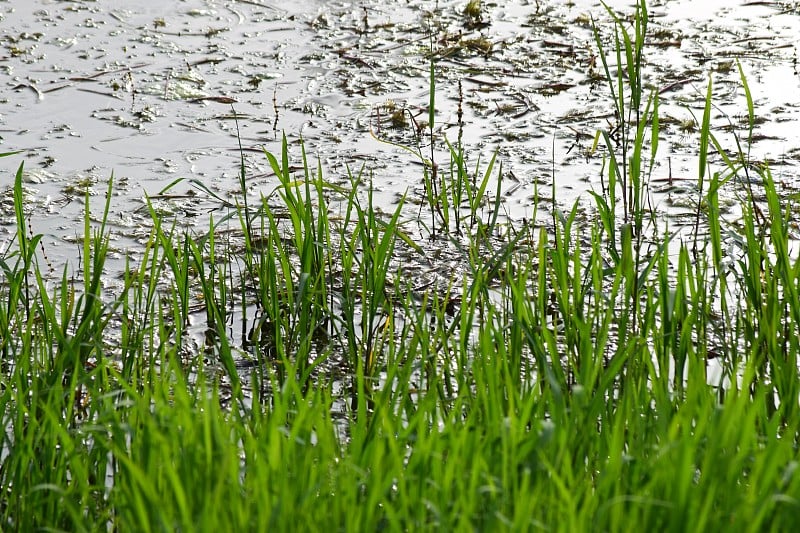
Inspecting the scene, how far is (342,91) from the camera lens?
405cm

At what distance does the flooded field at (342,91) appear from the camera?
3320mm

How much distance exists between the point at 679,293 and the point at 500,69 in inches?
95.4

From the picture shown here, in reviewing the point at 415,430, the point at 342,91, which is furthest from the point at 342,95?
the point at 415,430

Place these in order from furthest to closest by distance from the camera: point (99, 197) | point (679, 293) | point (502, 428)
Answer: point (99, 197) → point (679, 293) → point (502, 428)

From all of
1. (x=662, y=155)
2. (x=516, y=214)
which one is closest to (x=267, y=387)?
(x=516, y=214)

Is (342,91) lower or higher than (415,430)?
higher

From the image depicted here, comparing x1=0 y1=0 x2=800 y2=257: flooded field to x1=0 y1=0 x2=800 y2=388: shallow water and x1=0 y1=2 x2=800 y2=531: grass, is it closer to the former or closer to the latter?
x1=0 y1=0 x2=800 y2=388: shallow water

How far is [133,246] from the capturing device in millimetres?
2934

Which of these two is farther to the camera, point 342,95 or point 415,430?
point 342,95

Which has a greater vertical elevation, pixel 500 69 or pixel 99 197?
pixel 500 69

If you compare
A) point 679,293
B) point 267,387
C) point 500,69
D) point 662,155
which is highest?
point 500,69

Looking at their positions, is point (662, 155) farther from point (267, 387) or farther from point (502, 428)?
point (502, 428)

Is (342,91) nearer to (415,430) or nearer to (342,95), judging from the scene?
(342,95)

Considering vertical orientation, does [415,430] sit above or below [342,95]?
below
